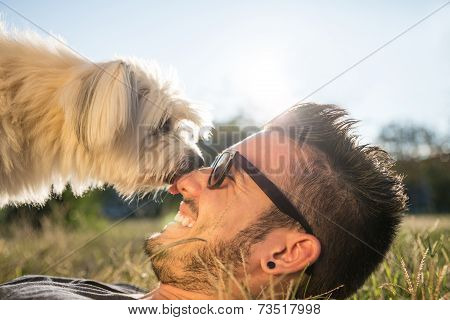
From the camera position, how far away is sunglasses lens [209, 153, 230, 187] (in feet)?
10.8

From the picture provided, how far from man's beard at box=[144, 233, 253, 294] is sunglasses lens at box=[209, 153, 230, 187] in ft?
1.23

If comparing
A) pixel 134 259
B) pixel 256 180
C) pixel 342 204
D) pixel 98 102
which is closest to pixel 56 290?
pixel 256 180

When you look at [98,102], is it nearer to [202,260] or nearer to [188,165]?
[188,165]

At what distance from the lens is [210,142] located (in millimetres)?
4918

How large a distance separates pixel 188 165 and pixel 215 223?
3.28 feet

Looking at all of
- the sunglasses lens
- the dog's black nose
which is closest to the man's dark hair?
the sunglasses lens

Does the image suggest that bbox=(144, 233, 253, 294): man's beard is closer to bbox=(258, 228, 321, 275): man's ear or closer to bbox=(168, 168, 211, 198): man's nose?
bbox=(258, 228, 321, 275): man's ear

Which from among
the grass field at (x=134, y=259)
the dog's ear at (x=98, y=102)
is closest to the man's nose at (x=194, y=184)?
the dog's ear at (x=98, y=102)

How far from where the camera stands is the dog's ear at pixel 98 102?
3820mm
